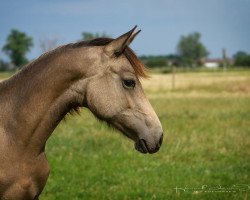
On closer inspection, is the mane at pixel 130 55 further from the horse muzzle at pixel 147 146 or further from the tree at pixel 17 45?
the tree at pixel 17 45

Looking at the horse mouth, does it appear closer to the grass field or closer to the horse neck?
the grass field

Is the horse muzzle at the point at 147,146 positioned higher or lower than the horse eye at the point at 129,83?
lower

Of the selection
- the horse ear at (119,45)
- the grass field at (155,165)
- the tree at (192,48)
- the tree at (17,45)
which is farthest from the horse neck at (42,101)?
the tree at (192,48)

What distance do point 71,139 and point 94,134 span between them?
704mm

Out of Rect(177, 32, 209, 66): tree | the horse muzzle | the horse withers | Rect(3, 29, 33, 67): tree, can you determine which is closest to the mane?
the horse withers

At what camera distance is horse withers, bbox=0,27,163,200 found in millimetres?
3867

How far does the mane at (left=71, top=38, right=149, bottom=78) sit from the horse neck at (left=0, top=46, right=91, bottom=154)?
20 centimetres

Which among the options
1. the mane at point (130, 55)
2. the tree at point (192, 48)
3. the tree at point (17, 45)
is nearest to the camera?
the mane at point (130, 55)

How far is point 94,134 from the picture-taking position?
37.0ft

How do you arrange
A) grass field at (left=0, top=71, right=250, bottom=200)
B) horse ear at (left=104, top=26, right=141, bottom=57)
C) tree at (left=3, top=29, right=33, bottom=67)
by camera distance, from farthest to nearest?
tree at (left=3, top=29, right=33, bottom=67)
grass field at (left=0, top=71, right=250, bottom=200)
horse ear at (left=104, top=26, right=141, bottom=57)

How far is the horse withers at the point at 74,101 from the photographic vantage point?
3.87 metres

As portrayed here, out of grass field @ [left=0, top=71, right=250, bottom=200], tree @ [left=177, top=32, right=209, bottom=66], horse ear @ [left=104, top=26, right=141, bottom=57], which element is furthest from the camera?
tree @ [left=177, top=32, right=209, bottom=66]

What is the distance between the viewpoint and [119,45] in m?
3.88

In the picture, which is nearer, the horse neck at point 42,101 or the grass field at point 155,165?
the horse neck at point 42,101
